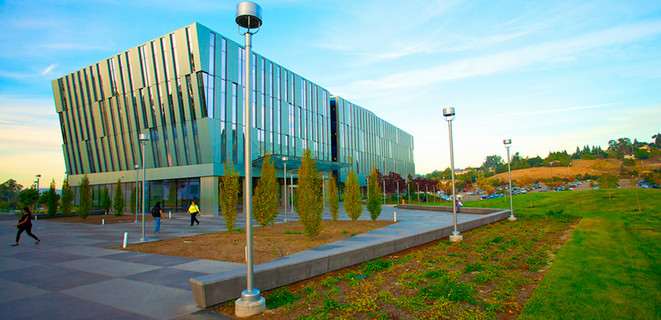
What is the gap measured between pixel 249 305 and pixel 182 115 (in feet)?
107

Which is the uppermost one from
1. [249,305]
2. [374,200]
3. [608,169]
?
[608,169]

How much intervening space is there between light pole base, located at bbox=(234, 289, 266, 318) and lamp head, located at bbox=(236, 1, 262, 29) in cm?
494

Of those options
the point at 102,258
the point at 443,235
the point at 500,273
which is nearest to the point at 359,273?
the point at 500,273

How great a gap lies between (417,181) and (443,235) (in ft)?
173

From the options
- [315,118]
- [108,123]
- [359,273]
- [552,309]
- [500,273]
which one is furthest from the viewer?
[315,118]

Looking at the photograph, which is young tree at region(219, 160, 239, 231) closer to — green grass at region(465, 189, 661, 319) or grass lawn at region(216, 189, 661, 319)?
grass lawn at region(216, 189, 661, 319)

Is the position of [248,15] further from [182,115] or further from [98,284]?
[182,115]

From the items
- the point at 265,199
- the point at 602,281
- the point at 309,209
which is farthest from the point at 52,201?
the point at 602,281

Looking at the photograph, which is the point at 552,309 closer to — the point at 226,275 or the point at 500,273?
the point at 500,273

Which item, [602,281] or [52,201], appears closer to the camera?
[602,281]

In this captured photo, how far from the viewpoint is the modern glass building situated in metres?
32.7

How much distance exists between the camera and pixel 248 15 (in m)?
6.07

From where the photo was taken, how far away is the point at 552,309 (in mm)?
5297

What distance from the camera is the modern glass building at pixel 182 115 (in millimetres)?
32656
